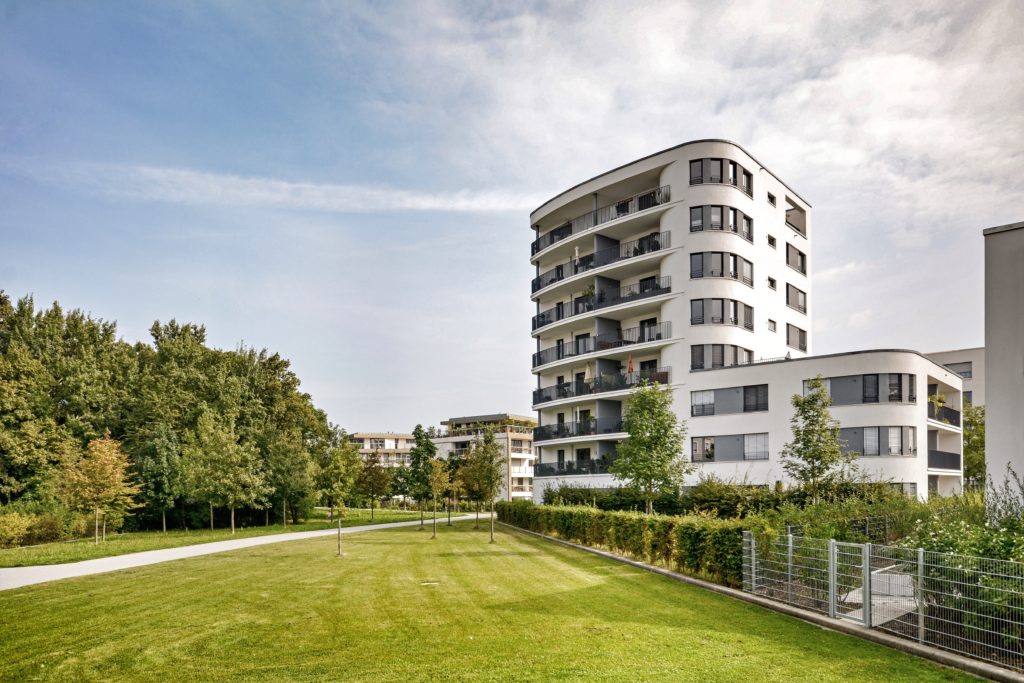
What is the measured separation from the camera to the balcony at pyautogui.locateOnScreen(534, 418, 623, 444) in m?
44.9

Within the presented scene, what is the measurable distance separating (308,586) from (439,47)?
1601cm

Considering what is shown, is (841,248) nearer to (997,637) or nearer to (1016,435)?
(1016,435)

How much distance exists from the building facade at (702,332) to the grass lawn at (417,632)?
21.4 metres

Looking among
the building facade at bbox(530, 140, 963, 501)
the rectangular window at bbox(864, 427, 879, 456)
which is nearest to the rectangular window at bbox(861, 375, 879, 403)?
the building facade at bbox(530, 140, 963, 501)

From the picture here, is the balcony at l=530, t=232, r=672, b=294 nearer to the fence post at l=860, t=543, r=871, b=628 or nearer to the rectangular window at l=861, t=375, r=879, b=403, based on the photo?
the rectangular window at l=861, t=375, r=879, b=403

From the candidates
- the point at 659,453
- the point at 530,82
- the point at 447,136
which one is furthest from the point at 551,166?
the point at 659,453

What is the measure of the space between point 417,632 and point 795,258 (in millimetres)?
43853

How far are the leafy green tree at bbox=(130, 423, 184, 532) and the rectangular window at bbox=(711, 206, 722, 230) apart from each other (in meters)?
37.1

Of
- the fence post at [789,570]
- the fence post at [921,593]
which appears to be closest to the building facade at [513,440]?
the fence post at [789,570]

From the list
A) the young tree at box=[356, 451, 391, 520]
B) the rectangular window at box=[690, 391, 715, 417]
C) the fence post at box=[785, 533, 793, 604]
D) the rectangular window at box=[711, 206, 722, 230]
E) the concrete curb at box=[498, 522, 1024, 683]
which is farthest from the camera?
the young tree at box=[356, 451, 391, 520]

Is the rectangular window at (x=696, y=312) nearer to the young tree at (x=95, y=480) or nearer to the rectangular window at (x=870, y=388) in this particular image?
the rectangular window at (x=870, y=388)

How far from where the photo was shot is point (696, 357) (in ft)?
132

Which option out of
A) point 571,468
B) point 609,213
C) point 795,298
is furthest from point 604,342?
point 795,298

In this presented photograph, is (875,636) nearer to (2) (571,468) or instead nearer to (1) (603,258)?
(2) (571,468)
